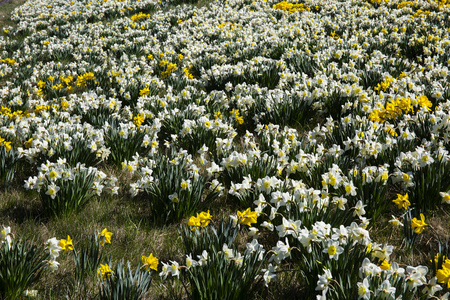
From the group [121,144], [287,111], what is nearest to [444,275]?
[287,111]

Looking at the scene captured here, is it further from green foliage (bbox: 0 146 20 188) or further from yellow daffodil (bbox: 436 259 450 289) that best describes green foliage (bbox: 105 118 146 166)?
yellow daffodil (bbox: 436 259 450 289)

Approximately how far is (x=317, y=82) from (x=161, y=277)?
11.4 feet

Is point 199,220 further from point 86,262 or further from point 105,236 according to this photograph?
Answer: point 86,262

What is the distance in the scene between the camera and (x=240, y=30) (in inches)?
320

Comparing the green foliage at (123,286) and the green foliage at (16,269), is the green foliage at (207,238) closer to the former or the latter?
the green foliage at (123,286)

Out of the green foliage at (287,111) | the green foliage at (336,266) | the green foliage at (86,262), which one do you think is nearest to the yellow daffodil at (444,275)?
the green foliage at (336,266)

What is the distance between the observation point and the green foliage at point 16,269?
1958 millimetres

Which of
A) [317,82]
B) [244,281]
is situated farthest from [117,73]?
[244,281]

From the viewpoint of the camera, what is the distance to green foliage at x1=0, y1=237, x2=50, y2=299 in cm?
196

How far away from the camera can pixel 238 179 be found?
3002 millimetres

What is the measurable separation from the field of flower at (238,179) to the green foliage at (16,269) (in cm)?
1

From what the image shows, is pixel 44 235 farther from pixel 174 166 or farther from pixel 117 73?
pixel 117 73

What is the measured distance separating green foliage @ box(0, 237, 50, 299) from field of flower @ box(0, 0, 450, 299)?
10mm

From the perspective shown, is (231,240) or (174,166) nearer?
(231,240)
